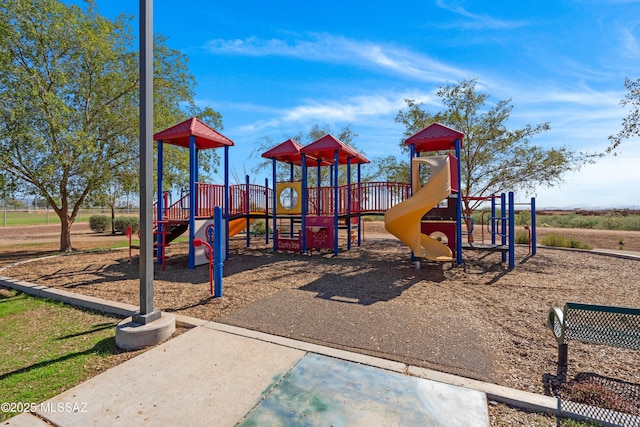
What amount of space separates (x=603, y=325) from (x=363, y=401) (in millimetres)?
2359

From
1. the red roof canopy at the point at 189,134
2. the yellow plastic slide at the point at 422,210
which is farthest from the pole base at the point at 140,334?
the red roof canopy at the point at 189,134

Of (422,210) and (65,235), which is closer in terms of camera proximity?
(422,210)

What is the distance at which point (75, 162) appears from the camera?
10.6 metres

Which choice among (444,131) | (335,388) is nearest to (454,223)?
(444,131)

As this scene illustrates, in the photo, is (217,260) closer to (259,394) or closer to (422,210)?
(259,394)

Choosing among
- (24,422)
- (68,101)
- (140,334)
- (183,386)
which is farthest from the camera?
(68,101)

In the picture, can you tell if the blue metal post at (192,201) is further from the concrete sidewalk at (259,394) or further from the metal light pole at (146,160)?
the concrete sidewalk at (259,394)

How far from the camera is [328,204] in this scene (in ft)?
38.9

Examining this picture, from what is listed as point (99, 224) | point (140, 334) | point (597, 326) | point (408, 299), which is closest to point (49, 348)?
point (140, 334)

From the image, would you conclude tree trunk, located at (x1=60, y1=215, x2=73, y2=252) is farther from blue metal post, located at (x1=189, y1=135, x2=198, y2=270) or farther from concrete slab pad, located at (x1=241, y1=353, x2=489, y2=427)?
concrete slab pad, located at (x1=241, y1=353, x2=489, y2=427)

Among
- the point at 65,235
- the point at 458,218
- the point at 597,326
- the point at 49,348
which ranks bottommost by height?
the point at 49,348

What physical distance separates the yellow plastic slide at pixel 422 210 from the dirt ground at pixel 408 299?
1.76 feet

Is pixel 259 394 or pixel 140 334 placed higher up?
pixel 140 334

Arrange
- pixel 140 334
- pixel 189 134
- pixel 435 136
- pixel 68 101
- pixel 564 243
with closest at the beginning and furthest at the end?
pixel 140 334 → pixel 189 134 → pixel 435 136 → pixel 68 101 → pixel 564 243
